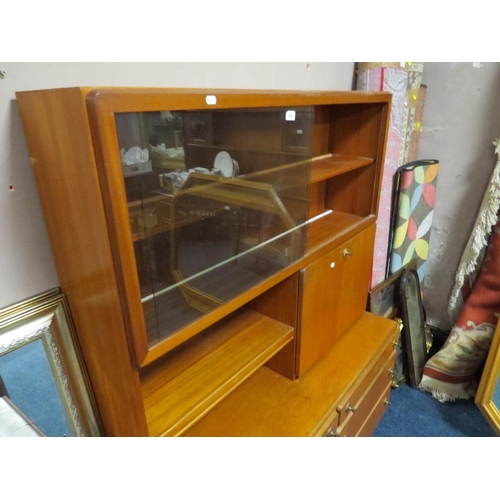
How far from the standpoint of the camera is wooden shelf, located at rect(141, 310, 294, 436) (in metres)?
0.81

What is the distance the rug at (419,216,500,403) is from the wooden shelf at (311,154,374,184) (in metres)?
0.81

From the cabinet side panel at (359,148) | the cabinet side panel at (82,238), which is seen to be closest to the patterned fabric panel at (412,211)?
the cabinet side panel at (359,148)

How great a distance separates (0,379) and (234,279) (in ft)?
1.74

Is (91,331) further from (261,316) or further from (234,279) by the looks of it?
(261,316)

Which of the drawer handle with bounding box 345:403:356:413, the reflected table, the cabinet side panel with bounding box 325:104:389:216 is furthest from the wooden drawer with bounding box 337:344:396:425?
the reflected table

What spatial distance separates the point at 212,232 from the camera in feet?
2.79

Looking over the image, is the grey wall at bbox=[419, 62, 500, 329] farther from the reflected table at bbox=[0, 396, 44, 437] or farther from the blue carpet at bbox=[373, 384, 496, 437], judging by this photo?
the reflected table at bbox=[0, 396, 44, 437]

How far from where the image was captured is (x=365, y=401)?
1.34 meters

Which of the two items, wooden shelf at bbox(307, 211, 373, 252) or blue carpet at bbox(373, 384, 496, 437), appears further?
blue carpet at bbox(373, 384, 496, 437)

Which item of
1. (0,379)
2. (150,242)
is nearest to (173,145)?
(150,242)

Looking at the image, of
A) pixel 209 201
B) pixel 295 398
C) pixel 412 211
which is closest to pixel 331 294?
pixel 295 398

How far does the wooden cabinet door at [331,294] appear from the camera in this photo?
1.09 meters

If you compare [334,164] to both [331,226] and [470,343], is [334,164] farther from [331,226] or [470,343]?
[470,343]
